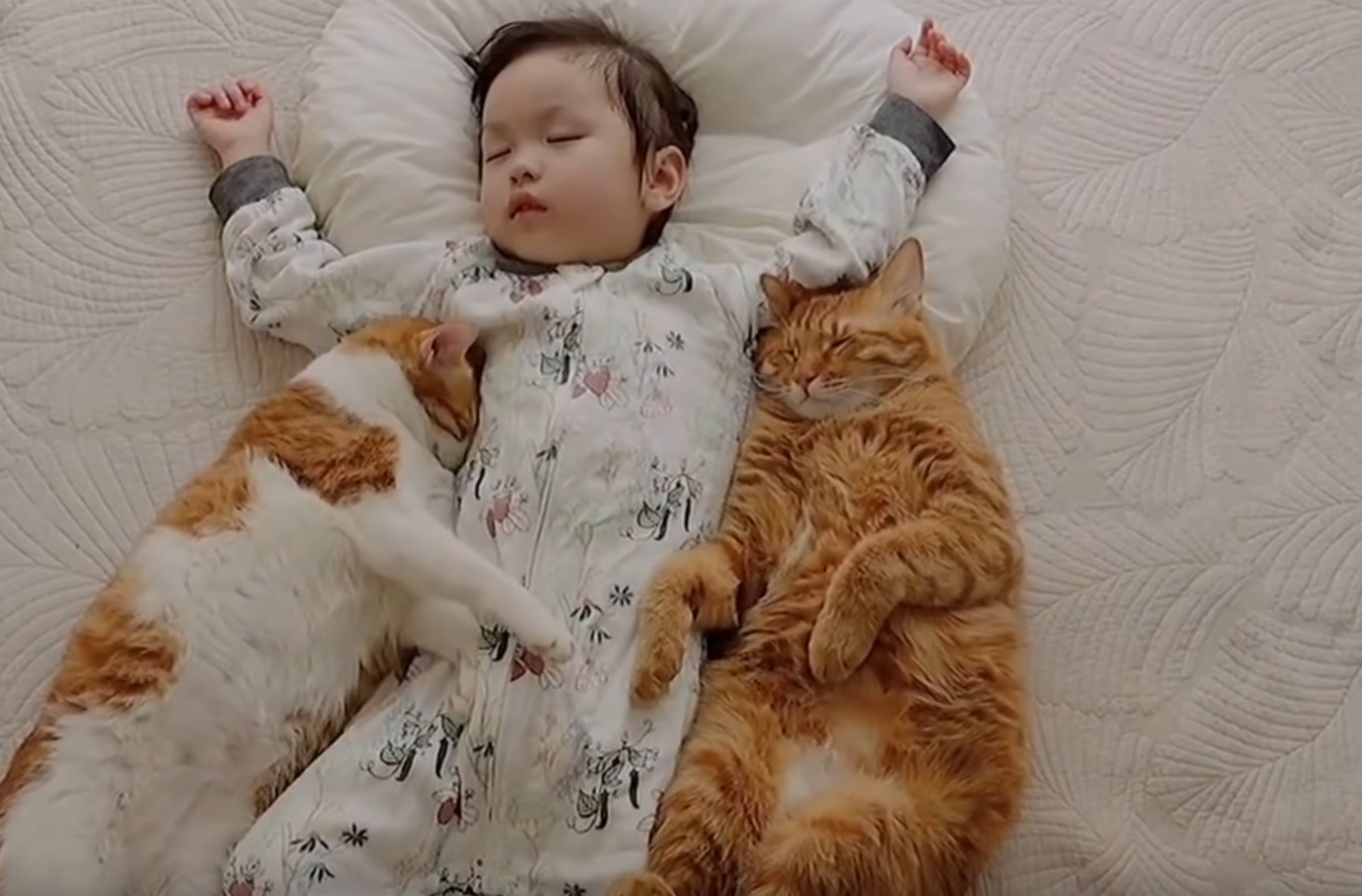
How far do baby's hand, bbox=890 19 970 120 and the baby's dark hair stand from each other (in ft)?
0.65

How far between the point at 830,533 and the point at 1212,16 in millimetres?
729

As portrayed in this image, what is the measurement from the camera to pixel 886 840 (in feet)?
3.82

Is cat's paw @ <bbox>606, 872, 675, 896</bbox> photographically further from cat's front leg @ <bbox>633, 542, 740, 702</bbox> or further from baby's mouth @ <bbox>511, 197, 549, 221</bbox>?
baby's mouth @ <bbox>511, 197, 549, 221</bbox>

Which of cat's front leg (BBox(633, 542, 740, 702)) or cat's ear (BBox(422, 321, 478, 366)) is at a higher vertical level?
cat's ear (BBox(422, 321, 478, 366))

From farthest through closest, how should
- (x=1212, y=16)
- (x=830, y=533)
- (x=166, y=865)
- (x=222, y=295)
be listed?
(x=1212, y=16) < (x=222, y=295) < (x=830, y=533) < (x=166, y=865)

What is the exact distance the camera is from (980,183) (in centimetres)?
150

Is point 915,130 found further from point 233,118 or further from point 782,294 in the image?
point 233,118

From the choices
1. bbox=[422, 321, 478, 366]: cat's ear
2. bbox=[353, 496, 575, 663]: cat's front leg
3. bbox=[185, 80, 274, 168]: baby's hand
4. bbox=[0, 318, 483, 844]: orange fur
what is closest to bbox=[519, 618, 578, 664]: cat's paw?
bbox=[353, 496, 575, 663]: cat's front leg

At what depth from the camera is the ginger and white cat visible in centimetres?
117

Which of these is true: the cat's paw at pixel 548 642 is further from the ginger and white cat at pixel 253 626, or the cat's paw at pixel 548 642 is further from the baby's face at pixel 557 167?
the baby's face at pixel 557 167

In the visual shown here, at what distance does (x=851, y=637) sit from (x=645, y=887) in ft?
0.78

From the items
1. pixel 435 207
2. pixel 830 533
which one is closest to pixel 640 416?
pixel 830 533

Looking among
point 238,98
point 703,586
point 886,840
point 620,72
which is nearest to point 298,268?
point 238,98

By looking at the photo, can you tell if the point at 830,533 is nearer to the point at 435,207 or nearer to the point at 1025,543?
the point at 1025,543
